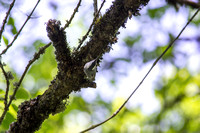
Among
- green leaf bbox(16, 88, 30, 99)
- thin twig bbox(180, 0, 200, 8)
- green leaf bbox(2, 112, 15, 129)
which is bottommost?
green leaf bbox(2, 112, 15, 129)

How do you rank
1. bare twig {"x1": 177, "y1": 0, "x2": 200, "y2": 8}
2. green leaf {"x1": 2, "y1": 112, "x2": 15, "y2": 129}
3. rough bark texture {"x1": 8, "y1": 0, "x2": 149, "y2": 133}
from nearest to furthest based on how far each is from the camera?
1. rough bark texture {"x1": 8, "y1": 0, "x2": 149, "y2": 133}
2. green leaf {"x1": 2, "y1": 112, "x2": 15, "y2": 129}
3. bare twig {"x1": 177, "y1": 0, "x2": 200, "y2": 8}

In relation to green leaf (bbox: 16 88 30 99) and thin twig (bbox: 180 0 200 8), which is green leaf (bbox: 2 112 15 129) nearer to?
green leaf (bbox: 16 88 30 99)

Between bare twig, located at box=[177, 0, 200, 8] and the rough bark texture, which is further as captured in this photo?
bare twig, located at box=[177, 0, 200, 8]

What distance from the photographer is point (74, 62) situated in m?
1.00

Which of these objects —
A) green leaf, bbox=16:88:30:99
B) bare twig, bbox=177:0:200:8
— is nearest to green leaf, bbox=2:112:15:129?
green leaf, bbox=16:88:30:99

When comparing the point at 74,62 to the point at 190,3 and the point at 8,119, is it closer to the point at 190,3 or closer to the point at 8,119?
the point at 8,119

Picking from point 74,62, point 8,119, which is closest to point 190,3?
point 74,62

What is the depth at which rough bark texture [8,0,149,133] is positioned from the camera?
3.27ft

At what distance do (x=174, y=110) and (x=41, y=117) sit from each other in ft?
11.8

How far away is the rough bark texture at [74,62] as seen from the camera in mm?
998

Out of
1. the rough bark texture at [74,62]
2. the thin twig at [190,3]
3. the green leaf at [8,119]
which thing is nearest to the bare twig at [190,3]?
the thin twig at [190,3]

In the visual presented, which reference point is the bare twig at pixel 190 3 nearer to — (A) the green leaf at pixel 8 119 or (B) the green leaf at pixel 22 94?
(B) the green leaf at pixel 22 94

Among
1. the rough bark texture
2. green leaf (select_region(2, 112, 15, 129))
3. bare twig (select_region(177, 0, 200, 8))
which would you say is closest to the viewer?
the rough bark texture

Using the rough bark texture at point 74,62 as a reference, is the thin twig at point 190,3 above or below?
above
